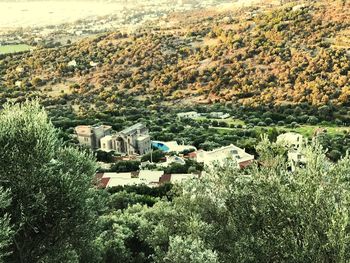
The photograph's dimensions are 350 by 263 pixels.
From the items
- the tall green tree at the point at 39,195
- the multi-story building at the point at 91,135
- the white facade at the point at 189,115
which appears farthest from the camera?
the white facade at the point at 189,115

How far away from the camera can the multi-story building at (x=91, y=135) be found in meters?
47.8

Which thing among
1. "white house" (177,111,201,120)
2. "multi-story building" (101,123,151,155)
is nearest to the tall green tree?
"multi-story building" (101,123,151,155)

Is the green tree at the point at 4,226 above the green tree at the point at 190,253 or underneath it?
above

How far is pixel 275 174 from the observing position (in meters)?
13.5

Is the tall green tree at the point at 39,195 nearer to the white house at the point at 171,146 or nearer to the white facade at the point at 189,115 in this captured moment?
the white house at the point at 171,146

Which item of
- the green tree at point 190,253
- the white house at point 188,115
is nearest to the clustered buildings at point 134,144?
the white house at point 188,115

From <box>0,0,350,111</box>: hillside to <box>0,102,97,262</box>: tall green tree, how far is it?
4523 centimetres

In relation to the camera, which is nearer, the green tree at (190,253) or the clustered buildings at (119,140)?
the green tree at (190,253)

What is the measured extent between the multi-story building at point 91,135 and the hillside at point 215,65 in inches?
649

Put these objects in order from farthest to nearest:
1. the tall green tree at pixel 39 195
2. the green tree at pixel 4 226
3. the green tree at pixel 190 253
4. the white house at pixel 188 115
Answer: the white house at pixel 188 115
the tall green tree at pixel 39 195
the green tree at pixel 190 253
the green tree at pixel 4 226

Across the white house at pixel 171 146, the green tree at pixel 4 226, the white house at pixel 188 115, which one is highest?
the green tree at pixel 4 226

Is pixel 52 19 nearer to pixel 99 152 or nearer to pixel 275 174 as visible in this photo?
pixel 99 152

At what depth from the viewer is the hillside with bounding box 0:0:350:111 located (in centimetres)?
6309

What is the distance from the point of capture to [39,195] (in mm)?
13891
